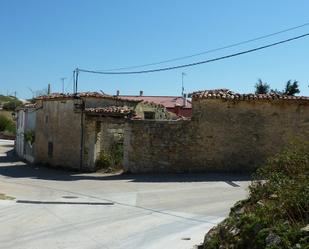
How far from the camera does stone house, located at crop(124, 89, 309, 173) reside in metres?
22.6

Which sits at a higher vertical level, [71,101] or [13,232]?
[71,101]

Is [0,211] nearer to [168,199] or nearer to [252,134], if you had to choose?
[168,199]

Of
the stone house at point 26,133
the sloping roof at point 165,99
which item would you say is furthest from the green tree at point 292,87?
the stone house at point 26,133

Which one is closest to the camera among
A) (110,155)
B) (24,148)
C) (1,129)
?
(110,155)

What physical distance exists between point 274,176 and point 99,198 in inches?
402

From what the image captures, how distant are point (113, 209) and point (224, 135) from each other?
30.0 ft

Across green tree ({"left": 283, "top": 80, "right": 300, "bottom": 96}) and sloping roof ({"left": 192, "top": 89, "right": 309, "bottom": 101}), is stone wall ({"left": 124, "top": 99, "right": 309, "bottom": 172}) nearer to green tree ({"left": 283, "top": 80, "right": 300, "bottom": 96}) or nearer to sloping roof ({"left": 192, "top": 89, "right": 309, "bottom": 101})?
sloping roof ({"left": 192, "top": 89, "right": 309, "bottom": 101})

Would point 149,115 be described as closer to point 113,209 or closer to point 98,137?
point 98,137

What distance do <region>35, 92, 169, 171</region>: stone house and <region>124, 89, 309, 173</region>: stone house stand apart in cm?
238

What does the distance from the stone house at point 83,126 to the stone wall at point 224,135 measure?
2304mm

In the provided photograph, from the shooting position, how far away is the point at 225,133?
2288 centimetres

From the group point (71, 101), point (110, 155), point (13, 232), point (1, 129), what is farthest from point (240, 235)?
point (1, 129)

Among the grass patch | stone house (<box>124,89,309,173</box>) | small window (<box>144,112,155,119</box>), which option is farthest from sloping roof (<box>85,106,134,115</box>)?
the grass patch

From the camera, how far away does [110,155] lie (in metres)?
26.0
